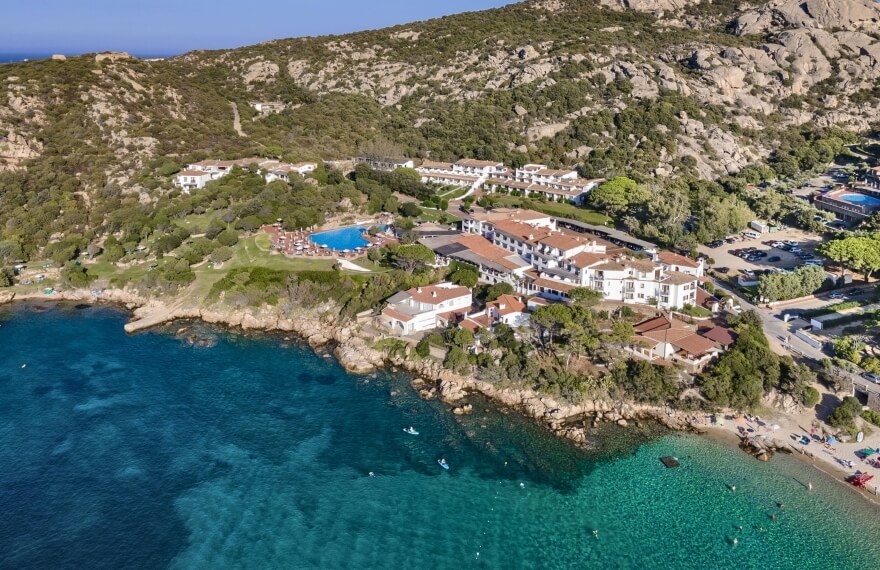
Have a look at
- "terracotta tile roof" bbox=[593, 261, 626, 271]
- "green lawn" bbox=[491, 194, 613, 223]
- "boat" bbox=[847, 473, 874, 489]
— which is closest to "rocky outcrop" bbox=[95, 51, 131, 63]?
"green lawn" bbox=[491, 194, 613, 223]

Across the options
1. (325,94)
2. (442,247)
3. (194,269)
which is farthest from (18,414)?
(325,94)

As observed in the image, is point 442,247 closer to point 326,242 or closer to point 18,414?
point 326,242

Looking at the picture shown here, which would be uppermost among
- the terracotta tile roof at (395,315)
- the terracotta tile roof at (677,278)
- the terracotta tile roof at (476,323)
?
the terracotta tile roof at (677,278)

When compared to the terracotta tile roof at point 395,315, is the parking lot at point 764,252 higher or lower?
lower

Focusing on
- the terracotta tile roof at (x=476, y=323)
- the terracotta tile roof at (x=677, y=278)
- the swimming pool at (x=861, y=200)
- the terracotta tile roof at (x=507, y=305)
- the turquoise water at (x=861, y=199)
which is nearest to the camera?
the terracotta tile roof at (x=476, y=323)

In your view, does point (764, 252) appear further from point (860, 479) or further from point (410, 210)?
point (410, 210)

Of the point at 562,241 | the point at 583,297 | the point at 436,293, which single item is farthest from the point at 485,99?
the point at 583,297

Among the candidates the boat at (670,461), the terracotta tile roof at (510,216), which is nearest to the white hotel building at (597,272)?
the terracotta tile roof at (510,216)

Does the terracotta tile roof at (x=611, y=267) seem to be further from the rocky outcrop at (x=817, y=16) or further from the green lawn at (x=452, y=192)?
the rocky outcrop at (x=817, y=16)
